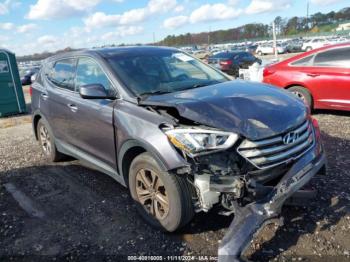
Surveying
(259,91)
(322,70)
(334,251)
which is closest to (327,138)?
(322,70)

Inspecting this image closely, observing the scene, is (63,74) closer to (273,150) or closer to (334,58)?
(273,150)

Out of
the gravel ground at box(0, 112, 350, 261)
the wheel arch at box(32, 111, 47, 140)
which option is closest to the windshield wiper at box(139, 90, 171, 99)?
the gravel ground at box(0, 112, 350, 261)

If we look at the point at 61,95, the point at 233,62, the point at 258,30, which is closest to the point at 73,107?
the point at 61,95

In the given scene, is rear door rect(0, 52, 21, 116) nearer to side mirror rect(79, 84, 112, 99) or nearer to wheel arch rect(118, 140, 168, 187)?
side mirror rect(79, 84, 112, 99)

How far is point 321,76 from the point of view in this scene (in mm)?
7508

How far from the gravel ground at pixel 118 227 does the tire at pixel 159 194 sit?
17cm

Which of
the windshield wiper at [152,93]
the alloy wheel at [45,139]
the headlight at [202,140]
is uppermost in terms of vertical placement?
the windshield wiper at [152,93]

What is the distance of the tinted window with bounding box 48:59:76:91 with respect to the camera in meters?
4.93

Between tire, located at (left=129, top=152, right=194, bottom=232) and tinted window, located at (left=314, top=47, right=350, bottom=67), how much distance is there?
18.1 ft

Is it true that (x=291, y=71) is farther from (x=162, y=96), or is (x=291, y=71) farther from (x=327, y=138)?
(x=162, y=96)

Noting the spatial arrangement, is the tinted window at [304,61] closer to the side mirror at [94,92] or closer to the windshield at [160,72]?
the windshield at [160,72]

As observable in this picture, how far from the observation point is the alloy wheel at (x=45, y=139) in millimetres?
5929

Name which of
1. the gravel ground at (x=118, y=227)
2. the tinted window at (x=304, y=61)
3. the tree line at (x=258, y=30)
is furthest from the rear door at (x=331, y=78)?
the tree line at (x=258, y=30)

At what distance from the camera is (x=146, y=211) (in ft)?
12.2
